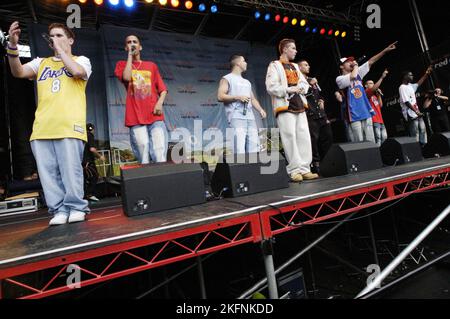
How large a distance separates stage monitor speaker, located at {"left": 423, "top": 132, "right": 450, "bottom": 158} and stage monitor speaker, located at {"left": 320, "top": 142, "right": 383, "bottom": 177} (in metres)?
1.90

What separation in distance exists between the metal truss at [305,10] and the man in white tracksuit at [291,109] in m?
3.18

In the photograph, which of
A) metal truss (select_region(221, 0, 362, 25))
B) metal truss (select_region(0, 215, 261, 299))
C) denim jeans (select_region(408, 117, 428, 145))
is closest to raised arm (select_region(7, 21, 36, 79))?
metal truss (select_region(0, 215, 261, 299))

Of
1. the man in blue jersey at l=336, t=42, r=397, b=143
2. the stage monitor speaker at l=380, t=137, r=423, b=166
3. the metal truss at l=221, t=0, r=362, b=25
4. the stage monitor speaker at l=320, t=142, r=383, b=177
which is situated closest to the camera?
the stage monitor speaker at l=320, t=142, r=383, b=177

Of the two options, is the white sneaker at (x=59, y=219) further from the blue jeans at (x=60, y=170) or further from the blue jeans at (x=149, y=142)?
the blue jeans at (x=149, y=142)

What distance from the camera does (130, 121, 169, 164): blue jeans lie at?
9.06 feet

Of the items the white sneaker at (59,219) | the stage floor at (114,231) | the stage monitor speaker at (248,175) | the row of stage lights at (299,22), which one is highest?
the row of stage lights at (299,22)

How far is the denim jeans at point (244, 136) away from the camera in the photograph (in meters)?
3.02

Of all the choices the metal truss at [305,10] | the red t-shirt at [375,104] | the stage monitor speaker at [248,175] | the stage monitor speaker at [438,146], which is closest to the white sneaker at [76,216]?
the stage monitor speaker at [248,175]

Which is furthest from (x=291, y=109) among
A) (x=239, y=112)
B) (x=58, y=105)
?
(x=58, y=105)

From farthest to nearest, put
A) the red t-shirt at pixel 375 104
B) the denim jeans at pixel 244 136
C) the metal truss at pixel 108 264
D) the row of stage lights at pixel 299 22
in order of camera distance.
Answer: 1. the row of stage lights at pixel 299 22
2. the red t-shirt at pixel 375 104
3. the denim jeans at pixel 244 136
4. the metal truss at pixel 108 264

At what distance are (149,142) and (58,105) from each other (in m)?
1.09

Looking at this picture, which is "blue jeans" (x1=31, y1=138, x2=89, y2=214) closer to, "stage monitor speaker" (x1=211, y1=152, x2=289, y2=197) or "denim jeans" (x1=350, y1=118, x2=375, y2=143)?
"stage monitor speaker" (x1=211, y1=152, x2=289, y2=197)

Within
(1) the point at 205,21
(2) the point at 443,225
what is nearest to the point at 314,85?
(2) the point at 443,225

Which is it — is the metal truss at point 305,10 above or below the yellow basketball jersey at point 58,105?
above
